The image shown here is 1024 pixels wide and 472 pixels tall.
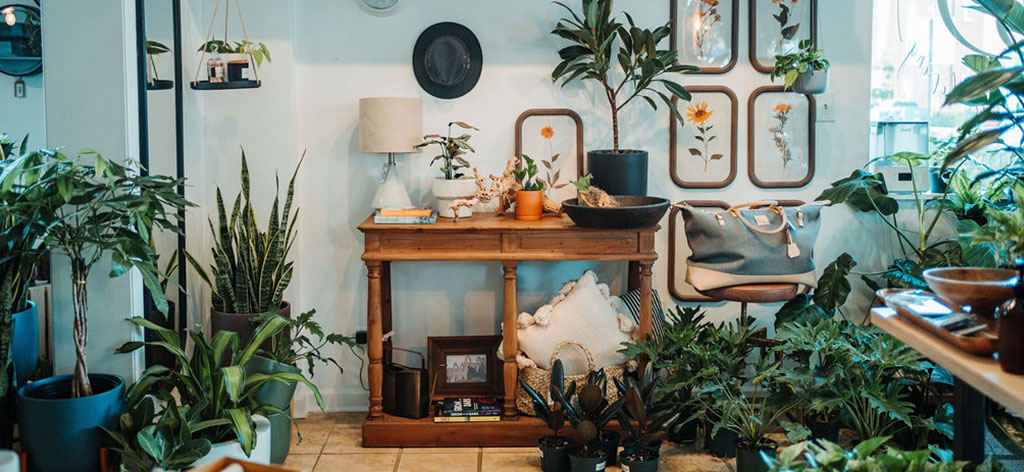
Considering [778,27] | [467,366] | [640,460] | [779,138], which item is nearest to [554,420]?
[640,460]

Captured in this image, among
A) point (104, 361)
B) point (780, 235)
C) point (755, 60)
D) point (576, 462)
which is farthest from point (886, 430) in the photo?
point (104, 361)

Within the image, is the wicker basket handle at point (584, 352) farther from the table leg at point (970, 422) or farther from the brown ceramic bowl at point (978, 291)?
the brown ceramic bowl at point (978, 291)

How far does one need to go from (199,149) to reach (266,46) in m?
0.55

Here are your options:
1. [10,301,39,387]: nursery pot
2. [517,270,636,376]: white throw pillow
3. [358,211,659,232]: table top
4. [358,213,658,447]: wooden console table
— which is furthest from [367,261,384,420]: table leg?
[10,301,39,387]: nursery pot

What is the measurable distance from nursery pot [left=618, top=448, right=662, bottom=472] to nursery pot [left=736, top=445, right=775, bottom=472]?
321 millimetres

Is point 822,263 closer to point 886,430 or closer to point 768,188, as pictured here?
point 768,188

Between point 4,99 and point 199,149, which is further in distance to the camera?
point 199,149

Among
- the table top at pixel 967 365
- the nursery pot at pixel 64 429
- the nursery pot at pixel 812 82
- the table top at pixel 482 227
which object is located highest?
the nursery pot at pixel 812 82

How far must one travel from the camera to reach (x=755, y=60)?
439 centimetres

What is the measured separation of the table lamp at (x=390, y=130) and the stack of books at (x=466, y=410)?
2.96 feet

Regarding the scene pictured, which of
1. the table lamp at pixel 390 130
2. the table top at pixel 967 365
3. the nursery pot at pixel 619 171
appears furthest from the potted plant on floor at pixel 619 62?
the table top at pixel 967 365

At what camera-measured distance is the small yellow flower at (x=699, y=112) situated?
14.5ft

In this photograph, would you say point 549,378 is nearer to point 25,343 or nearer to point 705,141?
point 705,141

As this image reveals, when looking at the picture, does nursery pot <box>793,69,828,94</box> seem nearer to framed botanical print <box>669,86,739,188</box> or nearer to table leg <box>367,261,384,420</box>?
framed botanical print <box>669,86,739,188</box>
